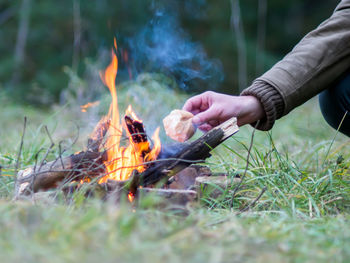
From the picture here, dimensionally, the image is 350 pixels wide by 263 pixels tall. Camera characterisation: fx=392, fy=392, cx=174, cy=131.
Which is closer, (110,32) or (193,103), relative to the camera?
(193,103)

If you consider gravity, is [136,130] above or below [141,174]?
above

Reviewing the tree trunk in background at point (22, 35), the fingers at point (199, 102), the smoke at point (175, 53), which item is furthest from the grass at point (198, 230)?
the tree trunk in background at point (22, 35)

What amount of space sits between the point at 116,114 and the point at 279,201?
890mm

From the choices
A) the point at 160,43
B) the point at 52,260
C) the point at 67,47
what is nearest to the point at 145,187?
the point at 52,260

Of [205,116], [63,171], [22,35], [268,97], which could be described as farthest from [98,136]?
[22,35]

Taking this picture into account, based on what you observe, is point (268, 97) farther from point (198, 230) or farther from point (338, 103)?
point (198, 230)

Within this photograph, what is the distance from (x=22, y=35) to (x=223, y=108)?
1064 centimetres

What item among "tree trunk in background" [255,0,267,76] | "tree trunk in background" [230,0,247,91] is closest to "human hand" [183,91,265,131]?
"tree trunk in background" [230,0,247,91]

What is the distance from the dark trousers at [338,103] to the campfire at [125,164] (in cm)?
67

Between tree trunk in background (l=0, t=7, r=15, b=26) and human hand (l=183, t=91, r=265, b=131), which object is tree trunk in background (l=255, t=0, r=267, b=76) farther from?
human hand (l=183, t=91, r=265, b=131)

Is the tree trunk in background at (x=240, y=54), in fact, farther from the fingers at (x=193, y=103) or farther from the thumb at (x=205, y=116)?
the thumb at (x=205, y=116)

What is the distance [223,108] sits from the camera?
176 cm

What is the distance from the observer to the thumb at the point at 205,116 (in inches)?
67.6

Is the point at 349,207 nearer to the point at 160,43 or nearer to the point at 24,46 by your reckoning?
the point at 160,43
